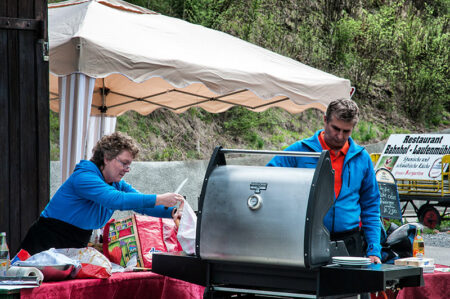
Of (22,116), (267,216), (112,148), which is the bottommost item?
(267,216)

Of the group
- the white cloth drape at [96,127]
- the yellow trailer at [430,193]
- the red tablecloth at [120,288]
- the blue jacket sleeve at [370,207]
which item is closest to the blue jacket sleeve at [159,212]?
the red tablecloth at [120,288]

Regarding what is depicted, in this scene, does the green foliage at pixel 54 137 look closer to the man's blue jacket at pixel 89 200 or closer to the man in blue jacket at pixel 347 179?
the man's blue jacket at pixel 89 200

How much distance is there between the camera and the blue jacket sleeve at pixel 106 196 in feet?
11.4

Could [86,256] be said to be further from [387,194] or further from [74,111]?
[387,194]

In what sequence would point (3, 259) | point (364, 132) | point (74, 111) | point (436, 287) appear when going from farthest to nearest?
point (364, 132) → point (74, 111) → point (436, 287) → point (3, 259)

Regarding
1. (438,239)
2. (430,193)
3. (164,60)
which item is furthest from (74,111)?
(430,193)

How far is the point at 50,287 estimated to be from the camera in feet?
10.4

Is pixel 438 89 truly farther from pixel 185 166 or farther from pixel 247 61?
pixel 247 61

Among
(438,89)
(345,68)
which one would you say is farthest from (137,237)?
(438,89)

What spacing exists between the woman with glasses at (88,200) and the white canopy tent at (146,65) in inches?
60.3

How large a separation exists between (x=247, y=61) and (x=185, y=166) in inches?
260

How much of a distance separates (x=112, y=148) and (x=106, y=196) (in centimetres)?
33

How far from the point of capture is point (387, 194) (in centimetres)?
912

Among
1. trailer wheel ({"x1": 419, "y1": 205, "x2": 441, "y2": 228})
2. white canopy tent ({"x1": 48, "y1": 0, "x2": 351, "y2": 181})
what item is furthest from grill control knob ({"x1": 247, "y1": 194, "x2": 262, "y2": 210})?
trailer wheel ({"x1": 419, "y1": 205, "x2": 441, "y2": 228})
